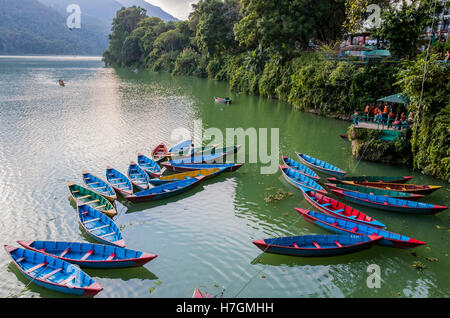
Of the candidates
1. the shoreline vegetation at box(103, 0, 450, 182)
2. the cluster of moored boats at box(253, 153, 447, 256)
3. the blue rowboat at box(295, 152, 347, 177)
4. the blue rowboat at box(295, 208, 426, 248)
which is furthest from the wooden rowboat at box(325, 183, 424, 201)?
the shoreline vegetation at box(103, 0, 450, 182)

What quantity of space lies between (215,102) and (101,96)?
18.4m

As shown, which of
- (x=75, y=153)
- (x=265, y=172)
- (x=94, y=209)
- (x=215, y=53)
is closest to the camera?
(x=94, y=209)

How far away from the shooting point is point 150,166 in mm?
19766

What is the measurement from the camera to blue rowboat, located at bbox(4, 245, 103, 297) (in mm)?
9422

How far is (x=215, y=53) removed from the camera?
6306 cm

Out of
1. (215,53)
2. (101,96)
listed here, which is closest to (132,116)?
(101,96)

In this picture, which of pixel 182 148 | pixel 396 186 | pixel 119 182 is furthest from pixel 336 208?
pixel 182 148

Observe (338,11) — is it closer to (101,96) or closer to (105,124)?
(105,124)

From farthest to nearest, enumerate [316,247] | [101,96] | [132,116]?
[101,96] < [132,116] < [316,247]

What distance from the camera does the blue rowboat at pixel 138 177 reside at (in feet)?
55.6

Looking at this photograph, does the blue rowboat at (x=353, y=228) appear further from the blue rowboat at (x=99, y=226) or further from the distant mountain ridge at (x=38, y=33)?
the distant mountain ridge at (x=38, y=33)

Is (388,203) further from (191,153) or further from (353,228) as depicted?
(191,153)
